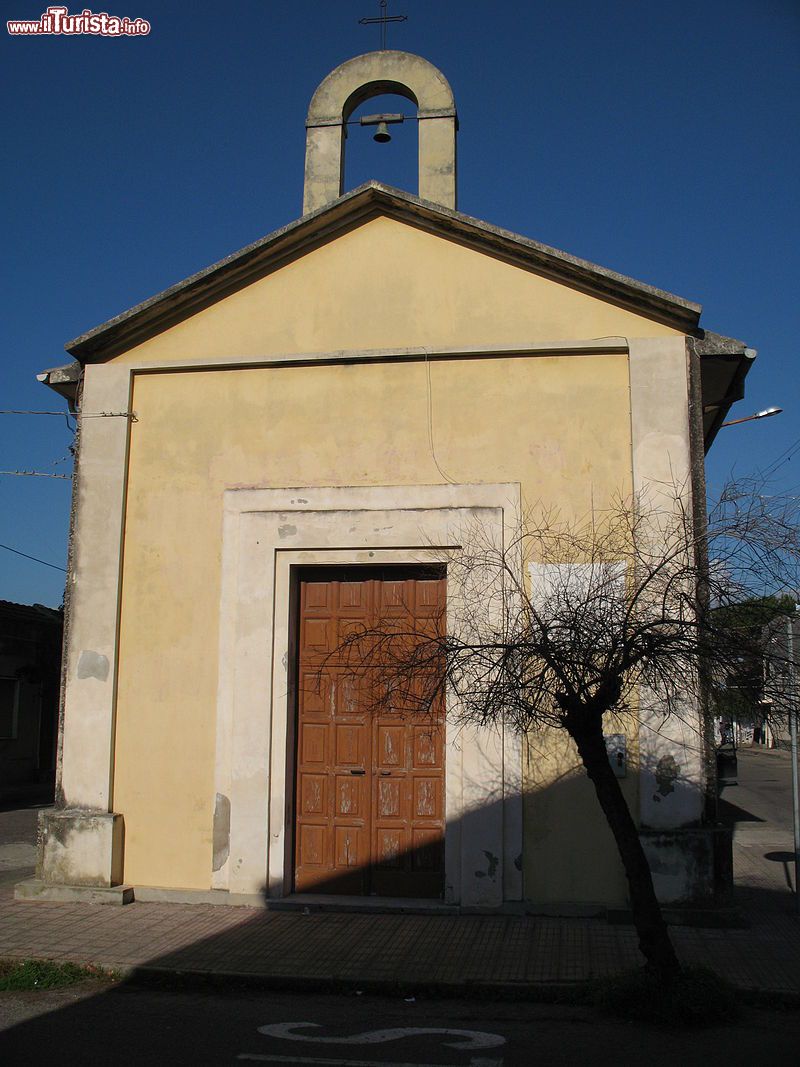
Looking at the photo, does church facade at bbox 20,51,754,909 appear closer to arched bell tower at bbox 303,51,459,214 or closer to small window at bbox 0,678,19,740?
arched bell tower at bbox 303,51,459,214

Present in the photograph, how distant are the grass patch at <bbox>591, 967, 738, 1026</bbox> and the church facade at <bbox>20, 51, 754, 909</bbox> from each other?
2397mm

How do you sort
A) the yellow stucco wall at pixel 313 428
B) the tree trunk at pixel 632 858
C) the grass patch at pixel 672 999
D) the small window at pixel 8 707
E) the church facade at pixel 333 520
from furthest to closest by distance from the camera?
the small window at pixel 8 707 → the yellow stucco wall at pixel 313 428 → the church facade at pixel 333 520 → the tree trunk at pixel 632 858 → the grass patch at pixel 672 999

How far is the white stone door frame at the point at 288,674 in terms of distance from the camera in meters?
8.68

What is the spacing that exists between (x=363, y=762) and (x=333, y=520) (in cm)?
Result: 229

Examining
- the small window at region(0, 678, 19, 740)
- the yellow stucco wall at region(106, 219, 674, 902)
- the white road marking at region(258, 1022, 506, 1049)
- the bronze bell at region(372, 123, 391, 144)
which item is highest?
the bronze bell at region(372, 123, 391, 144)

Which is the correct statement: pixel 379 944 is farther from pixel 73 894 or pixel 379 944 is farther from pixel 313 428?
pixel 313 428

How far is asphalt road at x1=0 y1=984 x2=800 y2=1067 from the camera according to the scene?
534 centimetres

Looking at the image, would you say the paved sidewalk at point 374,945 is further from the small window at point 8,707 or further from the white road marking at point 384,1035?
the small window at point 8,707

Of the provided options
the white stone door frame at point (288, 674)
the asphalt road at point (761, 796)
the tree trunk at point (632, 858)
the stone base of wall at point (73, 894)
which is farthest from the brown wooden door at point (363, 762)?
the asphalt road at point (761, 796)

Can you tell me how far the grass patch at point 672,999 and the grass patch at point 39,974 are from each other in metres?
3.55

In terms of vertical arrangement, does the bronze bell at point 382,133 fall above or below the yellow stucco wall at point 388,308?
above

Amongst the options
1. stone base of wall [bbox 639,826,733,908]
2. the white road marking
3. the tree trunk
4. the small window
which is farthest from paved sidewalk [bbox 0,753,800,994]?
the small window

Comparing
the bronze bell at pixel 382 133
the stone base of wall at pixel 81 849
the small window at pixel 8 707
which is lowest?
the stone base of wall at pixel 81 849

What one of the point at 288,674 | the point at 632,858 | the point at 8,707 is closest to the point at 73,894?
the point at 288,674
